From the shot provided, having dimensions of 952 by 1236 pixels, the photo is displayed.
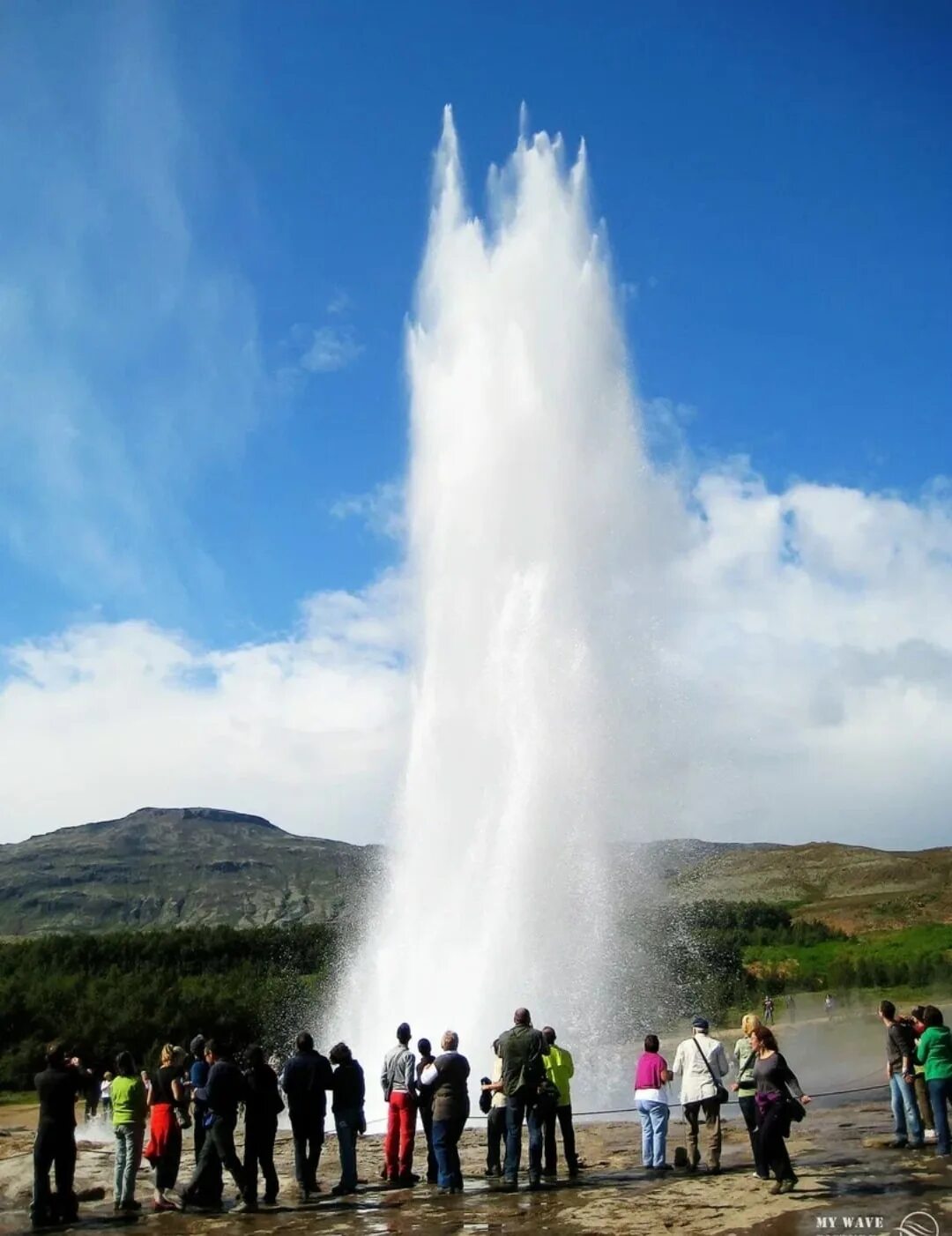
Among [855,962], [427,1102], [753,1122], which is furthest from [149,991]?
[753,1122]

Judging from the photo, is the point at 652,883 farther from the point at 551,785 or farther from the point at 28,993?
the point at 28,993

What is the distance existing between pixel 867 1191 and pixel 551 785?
44.0ft

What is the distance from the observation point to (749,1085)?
10156mm

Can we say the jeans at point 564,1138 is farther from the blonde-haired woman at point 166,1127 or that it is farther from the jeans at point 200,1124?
the blonde-haired woman at point 166,1127

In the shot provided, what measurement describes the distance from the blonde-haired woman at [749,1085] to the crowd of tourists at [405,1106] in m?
0.02

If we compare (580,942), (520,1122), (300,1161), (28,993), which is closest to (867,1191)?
(520,1122)

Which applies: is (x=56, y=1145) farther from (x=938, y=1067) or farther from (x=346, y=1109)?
(x=938, y=1067)

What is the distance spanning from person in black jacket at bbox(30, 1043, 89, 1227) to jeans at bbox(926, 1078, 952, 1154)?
843cm

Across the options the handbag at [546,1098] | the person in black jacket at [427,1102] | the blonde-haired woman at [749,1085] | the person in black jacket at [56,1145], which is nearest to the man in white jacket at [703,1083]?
the blonde-haired woman at [749,1085]

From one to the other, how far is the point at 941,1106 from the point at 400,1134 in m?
5.53

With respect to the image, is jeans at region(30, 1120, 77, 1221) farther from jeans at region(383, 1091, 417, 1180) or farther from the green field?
the green field

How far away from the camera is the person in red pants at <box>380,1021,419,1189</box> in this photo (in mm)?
10844

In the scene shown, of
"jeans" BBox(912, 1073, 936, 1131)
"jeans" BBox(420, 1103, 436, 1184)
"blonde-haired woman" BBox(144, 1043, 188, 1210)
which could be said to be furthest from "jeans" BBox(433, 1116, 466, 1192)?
"jeans" BBox(912, 1073, 936, 1131)

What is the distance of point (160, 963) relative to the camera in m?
72.5
